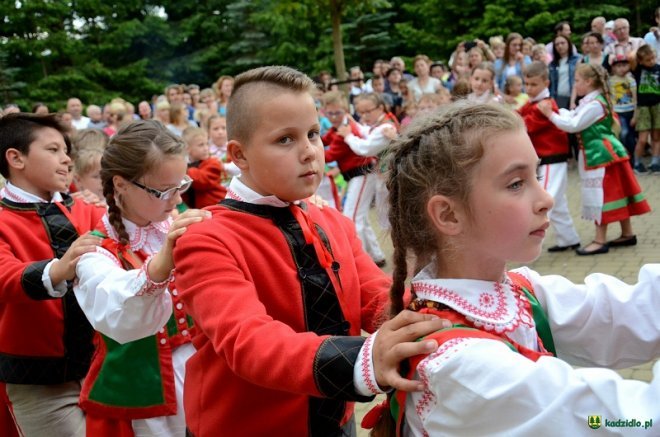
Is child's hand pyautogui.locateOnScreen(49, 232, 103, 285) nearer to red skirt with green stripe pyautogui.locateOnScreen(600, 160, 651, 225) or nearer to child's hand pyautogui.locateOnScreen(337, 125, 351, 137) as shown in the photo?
child's hand pyautogui.locateOnScreen(337, 125, 351, 137)

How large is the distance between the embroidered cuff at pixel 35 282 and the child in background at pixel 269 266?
0.89 m

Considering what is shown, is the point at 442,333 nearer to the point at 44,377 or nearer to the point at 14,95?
the point at 44,377

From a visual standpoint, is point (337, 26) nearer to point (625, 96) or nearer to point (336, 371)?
point (625, 96)

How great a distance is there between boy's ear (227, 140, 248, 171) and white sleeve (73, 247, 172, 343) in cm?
42

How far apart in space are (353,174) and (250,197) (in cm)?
592

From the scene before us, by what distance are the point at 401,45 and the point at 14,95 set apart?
44.7ft

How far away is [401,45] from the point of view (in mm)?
25297

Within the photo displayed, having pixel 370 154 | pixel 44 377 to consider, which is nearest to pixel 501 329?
pixel 44 377

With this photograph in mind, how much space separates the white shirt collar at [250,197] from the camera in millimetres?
1971

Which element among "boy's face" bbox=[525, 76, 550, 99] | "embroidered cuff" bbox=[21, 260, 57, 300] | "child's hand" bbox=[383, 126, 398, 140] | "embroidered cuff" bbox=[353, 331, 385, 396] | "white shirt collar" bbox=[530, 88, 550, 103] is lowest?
"child's hand" bbox=[383, 126, 398, 140]

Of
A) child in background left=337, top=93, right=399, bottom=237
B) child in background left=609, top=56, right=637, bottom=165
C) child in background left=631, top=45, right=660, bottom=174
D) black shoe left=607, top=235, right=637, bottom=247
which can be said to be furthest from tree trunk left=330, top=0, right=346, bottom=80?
black shoe left=607, top=235, right=637, bottom=247

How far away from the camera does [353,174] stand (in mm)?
7855

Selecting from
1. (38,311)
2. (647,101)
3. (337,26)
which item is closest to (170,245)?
(38,311)

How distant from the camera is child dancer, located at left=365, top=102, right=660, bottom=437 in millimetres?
1270
